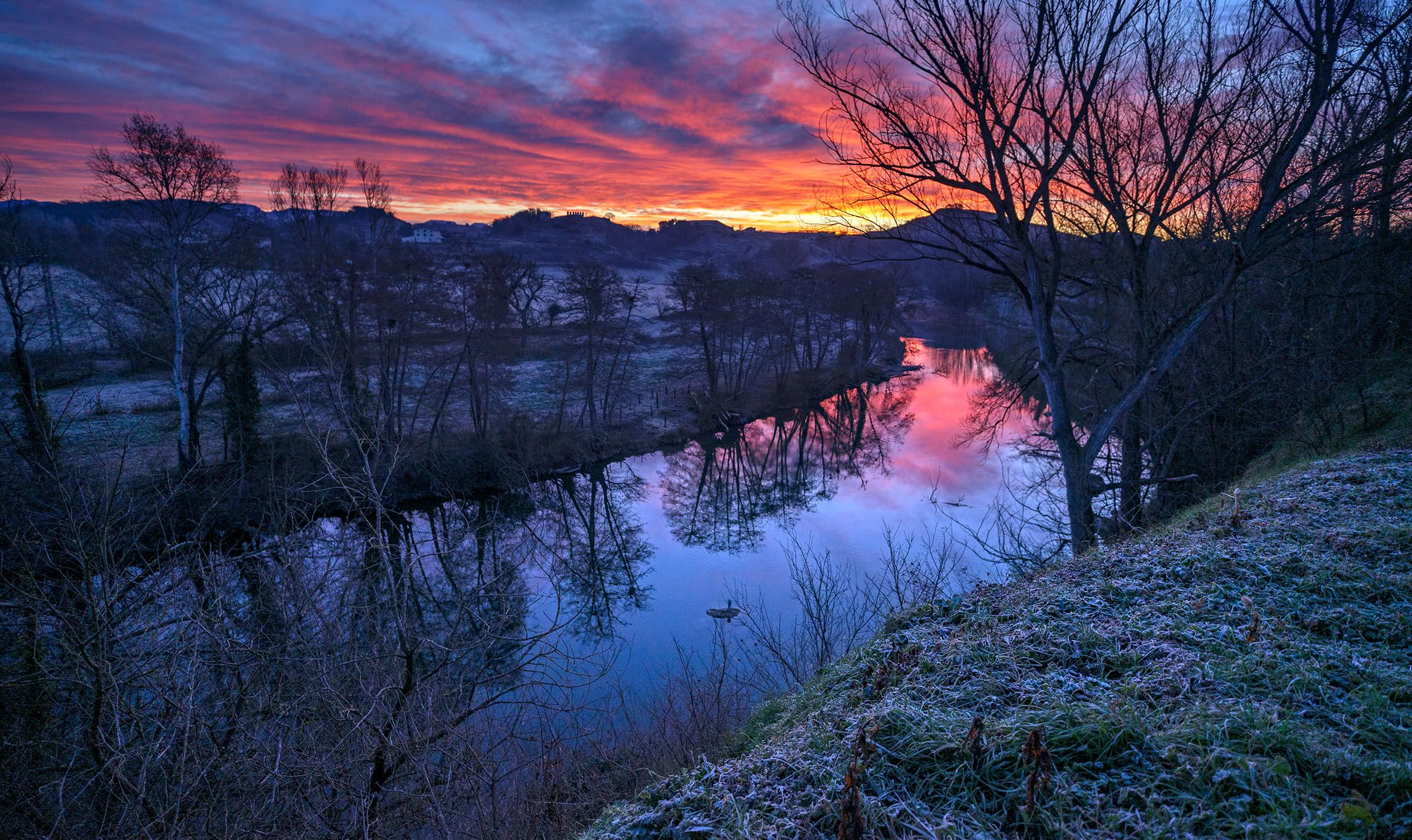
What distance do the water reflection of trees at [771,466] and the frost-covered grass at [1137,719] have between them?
1393 cm

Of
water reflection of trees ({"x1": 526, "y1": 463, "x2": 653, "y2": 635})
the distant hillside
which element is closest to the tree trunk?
water reflection of trees ({"x1": 526, "y1": 463, "x2": 653, "y2": 635})

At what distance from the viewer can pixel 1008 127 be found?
6.43 meters

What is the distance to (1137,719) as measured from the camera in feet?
8.11

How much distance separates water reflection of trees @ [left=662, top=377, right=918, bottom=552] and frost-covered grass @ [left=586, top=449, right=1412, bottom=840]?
13.9 meters

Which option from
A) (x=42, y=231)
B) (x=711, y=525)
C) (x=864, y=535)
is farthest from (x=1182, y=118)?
(x=42, y=231)

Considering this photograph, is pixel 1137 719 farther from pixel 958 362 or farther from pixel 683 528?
pixel 958 362

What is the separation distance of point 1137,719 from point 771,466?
22.5 meters

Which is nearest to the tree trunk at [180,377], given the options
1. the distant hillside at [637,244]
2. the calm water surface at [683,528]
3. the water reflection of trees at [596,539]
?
the calm water surface at [683,528]

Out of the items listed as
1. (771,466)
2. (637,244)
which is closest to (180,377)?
(771,466)

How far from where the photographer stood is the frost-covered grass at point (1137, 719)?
2.09m

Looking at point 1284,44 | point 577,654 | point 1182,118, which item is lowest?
point 577,654

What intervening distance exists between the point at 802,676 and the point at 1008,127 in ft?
26.7

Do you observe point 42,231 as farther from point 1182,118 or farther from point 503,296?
point 1182,118

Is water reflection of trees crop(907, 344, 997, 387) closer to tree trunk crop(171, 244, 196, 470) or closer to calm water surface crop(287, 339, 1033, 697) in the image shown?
calm water surface crop(287, 339, 1033, 697)
